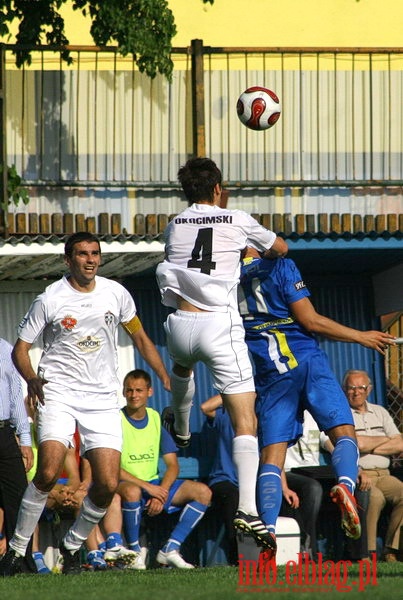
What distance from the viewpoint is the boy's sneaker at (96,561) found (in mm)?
12438

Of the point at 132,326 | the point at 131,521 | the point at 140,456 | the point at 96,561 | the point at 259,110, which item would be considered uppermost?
the point at 259,110

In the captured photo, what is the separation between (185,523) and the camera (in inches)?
558

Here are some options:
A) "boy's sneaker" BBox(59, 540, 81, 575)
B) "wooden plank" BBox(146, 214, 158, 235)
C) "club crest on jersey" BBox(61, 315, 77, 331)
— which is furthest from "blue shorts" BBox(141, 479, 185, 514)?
"club crest on jersey" BBox(61, 315, 77, 331)

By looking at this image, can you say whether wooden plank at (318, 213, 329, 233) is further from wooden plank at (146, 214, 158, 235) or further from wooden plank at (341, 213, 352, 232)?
wooden plank at (146, 214, 158, 235)

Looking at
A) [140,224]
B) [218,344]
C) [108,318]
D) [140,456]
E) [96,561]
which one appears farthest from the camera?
[140,224]

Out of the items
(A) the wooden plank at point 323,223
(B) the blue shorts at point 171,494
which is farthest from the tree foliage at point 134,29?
(B) the blue shorts at point 171,494

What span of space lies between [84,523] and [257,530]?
2019mm

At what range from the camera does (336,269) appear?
1625 centimetres

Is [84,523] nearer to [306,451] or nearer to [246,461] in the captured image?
[246,461]

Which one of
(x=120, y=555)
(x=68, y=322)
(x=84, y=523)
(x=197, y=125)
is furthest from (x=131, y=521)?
(x=197, y=125)

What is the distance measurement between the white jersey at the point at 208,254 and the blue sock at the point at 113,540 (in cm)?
427

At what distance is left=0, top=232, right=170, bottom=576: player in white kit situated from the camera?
1018 cm

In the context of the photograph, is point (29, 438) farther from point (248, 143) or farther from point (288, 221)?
point (248, 143)

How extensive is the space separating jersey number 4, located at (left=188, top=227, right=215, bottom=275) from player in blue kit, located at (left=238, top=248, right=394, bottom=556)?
1.96ft
